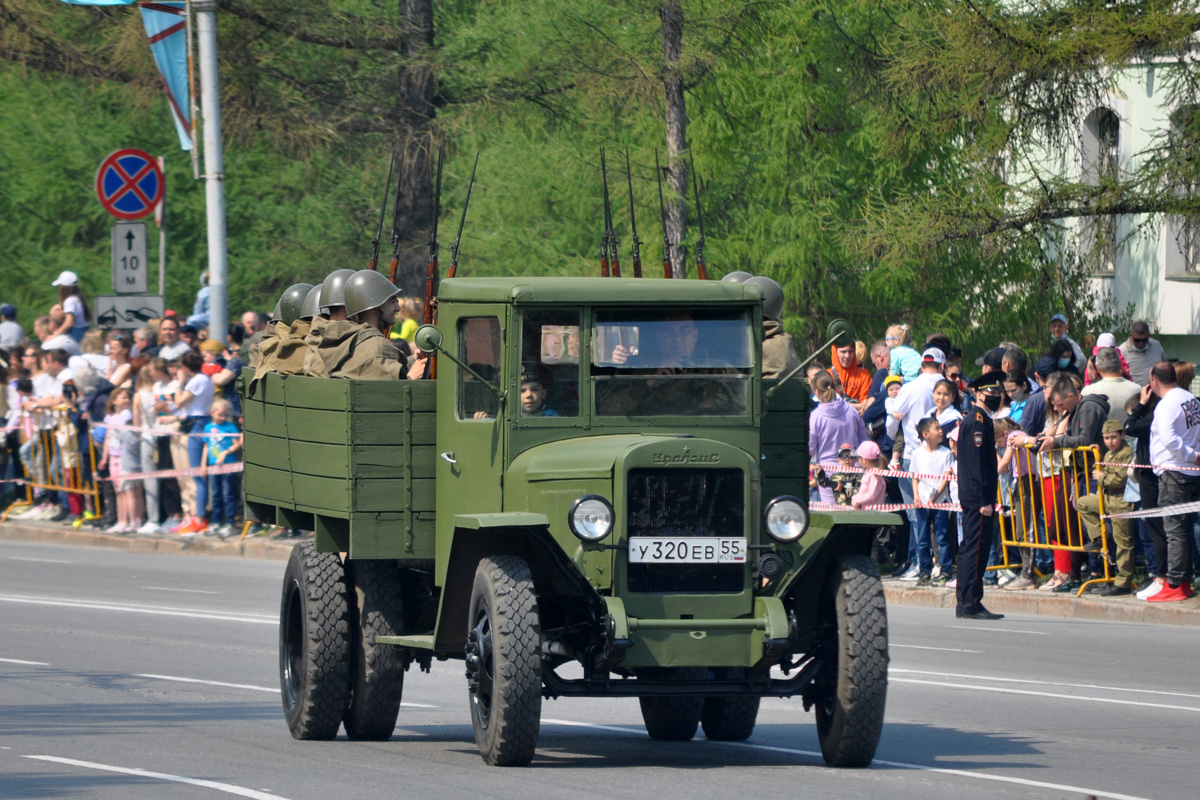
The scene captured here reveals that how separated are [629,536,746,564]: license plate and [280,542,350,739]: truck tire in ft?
6.74

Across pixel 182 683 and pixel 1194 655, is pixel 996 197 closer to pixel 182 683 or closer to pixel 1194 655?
pixel 1194 655

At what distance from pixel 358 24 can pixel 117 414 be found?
6.72 metres

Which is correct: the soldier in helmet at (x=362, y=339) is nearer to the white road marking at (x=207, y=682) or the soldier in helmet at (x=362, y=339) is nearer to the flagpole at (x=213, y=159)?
the white road marking at (x=207, y=682)

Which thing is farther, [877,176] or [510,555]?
[877,176]

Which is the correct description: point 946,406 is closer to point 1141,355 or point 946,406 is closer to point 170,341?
point 1141,355

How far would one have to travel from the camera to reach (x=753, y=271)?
1073 inches

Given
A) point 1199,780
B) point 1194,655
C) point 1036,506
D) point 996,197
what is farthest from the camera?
point 996,197

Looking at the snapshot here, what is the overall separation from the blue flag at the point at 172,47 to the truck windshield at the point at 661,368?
50.1ft

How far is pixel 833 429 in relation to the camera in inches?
771

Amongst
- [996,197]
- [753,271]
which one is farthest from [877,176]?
[996,197]

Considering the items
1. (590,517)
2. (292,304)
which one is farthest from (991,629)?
(590,517)

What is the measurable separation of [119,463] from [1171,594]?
13.0 m

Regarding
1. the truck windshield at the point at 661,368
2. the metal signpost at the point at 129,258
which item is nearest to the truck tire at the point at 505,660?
the truck windshield at the point at 661,368

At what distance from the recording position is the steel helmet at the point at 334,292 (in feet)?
37.4
